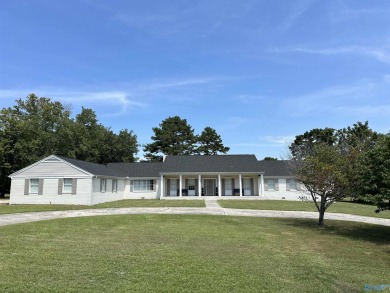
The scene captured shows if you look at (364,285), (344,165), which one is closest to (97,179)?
(344,165)

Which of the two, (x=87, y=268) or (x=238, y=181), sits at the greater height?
(x=238, y=181)

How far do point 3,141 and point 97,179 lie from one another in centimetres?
1743

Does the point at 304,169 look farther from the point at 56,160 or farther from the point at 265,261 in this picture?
the point at 56,160

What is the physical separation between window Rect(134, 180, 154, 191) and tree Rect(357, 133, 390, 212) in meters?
25.9

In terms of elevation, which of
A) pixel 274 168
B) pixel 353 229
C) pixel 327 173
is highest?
pixel 274 168

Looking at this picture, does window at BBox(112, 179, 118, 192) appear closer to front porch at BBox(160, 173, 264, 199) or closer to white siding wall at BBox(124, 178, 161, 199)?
white siding wall at BBox(124, 178, 161, 199)

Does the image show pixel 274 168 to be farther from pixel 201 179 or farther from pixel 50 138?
pixel 50 138

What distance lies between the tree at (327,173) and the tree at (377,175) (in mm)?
1220

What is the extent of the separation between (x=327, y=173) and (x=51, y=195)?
2166 centimetres

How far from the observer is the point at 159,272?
6836mm

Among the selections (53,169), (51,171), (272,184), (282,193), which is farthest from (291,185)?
(51,171)

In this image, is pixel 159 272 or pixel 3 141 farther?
pixel 3 141

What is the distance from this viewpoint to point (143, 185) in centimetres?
3603

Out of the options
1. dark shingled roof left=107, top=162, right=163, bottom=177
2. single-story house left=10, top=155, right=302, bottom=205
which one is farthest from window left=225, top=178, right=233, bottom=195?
dark shingled roof left=107, top=162, right=163, bottom=177
